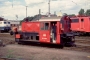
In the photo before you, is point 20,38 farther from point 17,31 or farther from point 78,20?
point 78,20

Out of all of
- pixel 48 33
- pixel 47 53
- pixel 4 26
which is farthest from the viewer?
pixel 4 26

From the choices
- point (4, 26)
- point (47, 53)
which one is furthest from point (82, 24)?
point (4, 26)

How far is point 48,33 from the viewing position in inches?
712

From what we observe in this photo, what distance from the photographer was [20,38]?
69.3ft

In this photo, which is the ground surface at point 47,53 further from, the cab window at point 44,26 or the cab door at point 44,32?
the cab window at point 44,26

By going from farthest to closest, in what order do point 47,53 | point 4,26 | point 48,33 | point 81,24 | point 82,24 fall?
point 4,26
point 81,24
point 82,24
point 48,33
point 47,53

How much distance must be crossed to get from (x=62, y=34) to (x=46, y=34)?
1518 mm

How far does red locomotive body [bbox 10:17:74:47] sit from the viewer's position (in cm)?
1772

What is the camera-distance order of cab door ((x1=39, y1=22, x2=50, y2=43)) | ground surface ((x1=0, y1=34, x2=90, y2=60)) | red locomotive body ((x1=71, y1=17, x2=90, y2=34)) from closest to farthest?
ground surface ((x1=0, y1=34, x2=90, y2=60)) < cab door ((x1=39, y1=22, x2=50, y2=43)) < red locomotive body ((x1=71, y1=17, x2=90, y2=34))

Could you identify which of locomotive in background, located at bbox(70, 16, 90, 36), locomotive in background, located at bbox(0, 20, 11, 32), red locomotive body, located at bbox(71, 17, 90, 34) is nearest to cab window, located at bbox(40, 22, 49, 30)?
locomotive in background, located at bbox(70, 16, 90, 36)

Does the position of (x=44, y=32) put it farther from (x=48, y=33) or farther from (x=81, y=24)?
(x=81, y=24)

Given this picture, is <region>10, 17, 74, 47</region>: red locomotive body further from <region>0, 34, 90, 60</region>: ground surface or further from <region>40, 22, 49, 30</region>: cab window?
<region>0, 34, 90, 60</region>: ground surface

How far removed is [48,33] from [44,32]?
537 millimetres

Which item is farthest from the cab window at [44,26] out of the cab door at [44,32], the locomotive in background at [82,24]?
the locomotive in background at [82,24]
